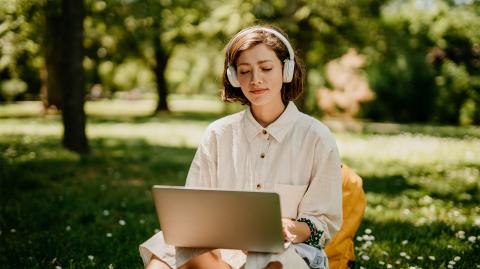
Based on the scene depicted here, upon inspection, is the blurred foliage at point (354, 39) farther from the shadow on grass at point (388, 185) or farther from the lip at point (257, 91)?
the lip at point (257, 91)

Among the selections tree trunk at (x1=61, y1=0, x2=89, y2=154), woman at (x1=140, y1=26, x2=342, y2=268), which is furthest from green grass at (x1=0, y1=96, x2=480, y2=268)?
woman at (x1=140, y1=26, x2=342, y2=268)

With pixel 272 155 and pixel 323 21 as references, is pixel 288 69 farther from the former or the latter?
pixel 323 21

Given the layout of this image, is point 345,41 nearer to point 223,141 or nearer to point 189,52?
point 223,141

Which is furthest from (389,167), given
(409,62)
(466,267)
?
(409,62)

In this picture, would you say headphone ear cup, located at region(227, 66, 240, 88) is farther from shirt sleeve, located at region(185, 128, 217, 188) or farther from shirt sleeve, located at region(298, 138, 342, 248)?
shirt sleeve, located at region(298, 138, 342, 248)

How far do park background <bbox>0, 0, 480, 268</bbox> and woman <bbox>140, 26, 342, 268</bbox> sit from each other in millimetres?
1030

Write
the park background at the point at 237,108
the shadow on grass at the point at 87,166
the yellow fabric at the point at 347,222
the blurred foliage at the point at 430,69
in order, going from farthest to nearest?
the blurred foliage at the point at 430,69
the shadow on grass at the point at 87,166
the park background at the point at 237,108
the yellow fabric at the point at 347,222

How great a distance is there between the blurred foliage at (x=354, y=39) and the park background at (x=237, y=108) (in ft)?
0.21

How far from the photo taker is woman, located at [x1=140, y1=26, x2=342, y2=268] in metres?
2.51

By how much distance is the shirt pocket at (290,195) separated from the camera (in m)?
2.59

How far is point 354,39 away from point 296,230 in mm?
13651

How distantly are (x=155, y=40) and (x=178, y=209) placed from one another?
904 inches

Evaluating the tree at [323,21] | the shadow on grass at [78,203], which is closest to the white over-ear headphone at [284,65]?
the shadow on grass at [78,203]

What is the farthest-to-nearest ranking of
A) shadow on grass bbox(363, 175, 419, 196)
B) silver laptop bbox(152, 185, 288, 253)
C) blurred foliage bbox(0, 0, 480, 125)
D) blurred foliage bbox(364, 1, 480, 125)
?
blurred foliage bbox(364, 1, 480, 125) < blurred foliage bbox(0, 0, 480, 125) < shadow on grass bbox(363, 175, 419, 196) < silver laptop bbox(152, 185, 288, 253)
